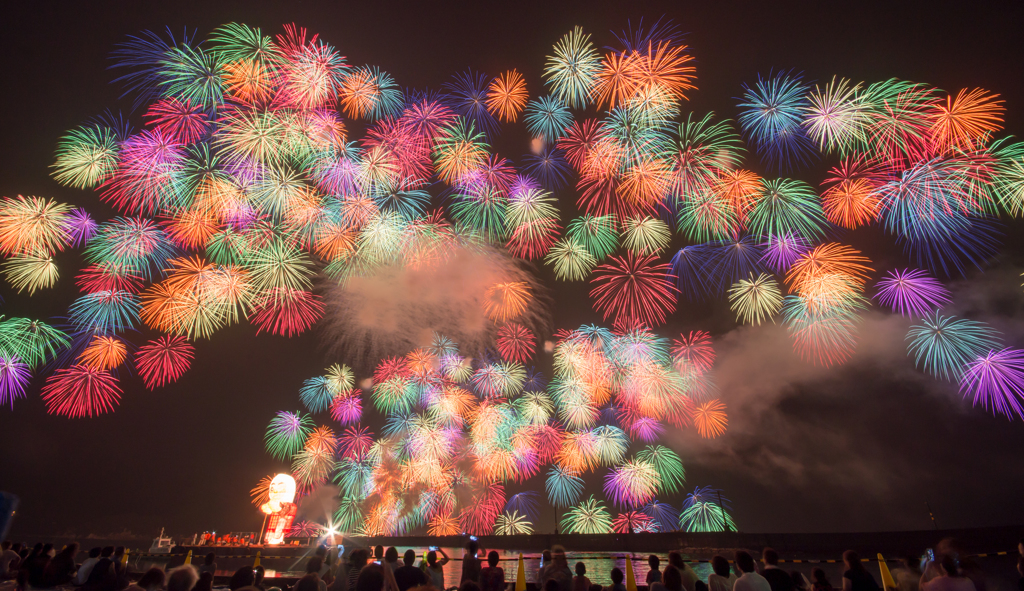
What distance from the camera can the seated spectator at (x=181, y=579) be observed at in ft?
23.1

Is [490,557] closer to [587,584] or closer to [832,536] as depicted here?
[587,584]

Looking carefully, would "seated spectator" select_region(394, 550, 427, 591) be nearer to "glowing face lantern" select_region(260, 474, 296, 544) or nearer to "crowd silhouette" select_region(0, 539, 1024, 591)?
"crowd silhouette" select_region(0, 539, 1024, 591)

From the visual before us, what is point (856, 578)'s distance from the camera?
9.36 metres

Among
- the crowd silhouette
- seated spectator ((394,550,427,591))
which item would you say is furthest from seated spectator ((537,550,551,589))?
seated spectator ((394,550,427,591))

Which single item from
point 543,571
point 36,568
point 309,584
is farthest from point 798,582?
point 36,568

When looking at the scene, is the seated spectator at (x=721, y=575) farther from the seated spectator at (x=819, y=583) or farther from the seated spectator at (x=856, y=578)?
the seated spectator at (x=856, y=578)

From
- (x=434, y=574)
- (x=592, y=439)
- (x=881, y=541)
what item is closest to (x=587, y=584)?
(x=434, y=574)

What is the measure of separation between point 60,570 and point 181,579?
7070 millimetres

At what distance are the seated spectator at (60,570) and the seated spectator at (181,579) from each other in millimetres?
6541

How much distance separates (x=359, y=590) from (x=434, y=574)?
15.3 feet

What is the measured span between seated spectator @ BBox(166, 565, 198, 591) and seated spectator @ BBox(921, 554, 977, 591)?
1233 cm

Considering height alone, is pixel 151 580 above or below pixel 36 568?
above

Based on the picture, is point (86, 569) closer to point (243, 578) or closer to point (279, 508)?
point (243, 578)

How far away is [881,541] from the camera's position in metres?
68.3
